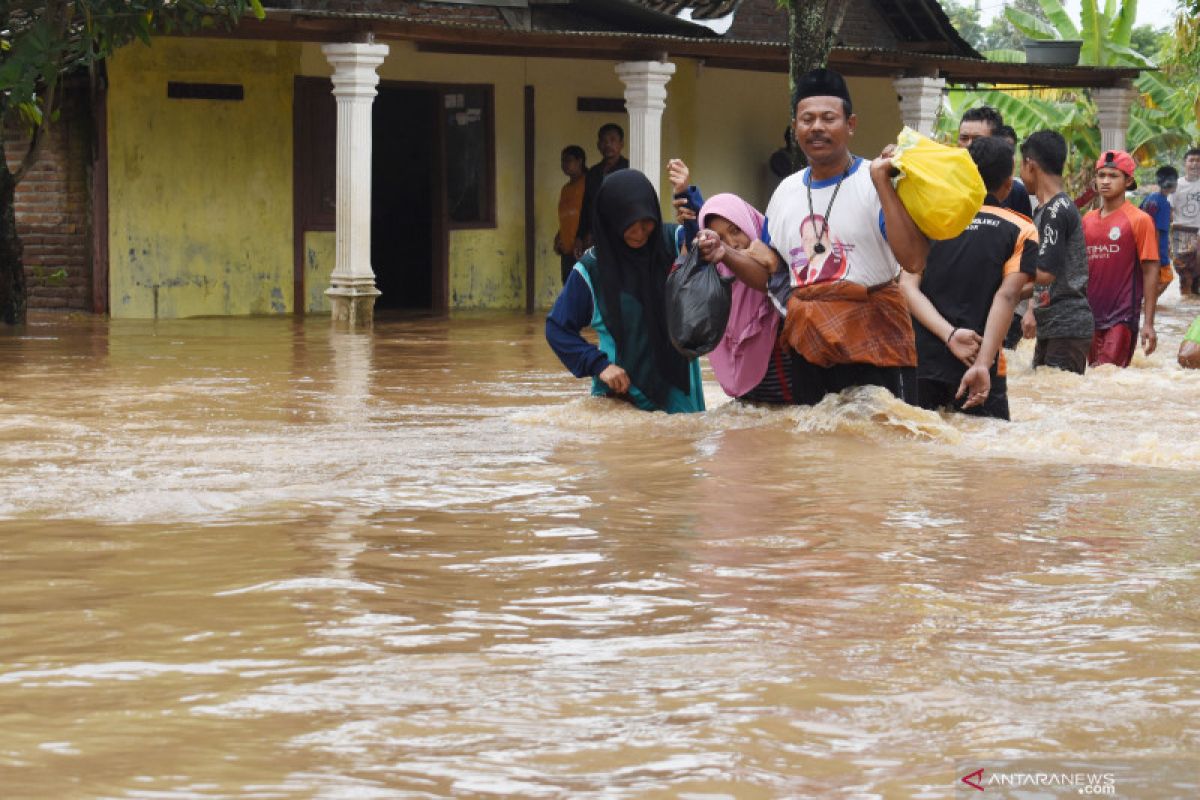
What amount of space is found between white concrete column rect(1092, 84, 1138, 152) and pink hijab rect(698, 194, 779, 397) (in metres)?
15.8

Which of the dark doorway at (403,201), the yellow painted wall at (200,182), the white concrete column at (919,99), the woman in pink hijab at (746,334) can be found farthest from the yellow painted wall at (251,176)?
the woman in pink hijab at (746,334)

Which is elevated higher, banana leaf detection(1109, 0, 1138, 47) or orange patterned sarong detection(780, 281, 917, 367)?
banana leaf detection(1109, 0, 1138, 47)

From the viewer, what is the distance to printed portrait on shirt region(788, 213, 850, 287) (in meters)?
7.28

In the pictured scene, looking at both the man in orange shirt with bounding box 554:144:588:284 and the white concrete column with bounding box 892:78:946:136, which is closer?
the man in orange shirt with bounding box 554:144:588:284

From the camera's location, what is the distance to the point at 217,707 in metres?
3.98

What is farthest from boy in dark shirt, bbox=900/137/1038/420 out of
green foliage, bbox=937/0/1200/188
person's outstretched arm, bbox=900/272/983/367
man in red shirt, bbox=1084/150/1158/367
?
green foliage, bbox=937/0/1200/188

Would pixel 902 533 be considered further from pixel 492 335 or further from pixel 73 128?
pixel 73 128

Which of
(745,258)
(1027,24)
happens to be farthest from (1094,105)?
(745,258)

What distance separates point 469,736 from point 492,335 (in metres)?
12.1

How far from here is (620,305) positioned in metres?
8.30

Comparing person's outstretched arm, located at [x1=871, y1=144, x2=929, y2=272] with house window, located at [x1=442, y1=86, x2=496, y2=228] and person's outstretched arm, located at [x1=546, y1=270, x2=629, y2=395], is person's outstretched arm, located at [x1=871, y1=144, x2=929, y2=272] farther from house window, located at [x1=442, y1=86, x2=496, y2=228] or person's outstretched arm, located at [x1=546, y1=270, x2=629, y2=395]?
house window, located at [x1=442, y1=86, x2=496, y2=228]

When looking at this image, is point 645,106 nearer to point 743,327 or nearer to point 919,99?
point 919,99

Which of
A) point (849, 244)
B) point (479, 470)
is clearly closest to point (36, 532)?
point (479, 470)

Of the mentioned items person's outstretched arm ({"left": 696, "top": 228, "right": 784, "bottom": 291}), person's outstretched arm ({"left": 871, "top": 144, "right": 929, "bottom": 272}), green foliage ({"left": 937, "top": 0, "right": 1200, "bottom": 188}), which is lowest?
person's outstretched arm ({"left": 696, "top": 228, "right": 784, "bottom": 291})
